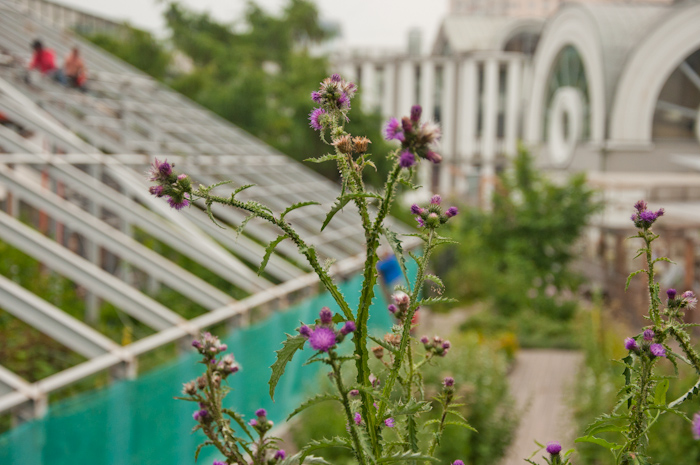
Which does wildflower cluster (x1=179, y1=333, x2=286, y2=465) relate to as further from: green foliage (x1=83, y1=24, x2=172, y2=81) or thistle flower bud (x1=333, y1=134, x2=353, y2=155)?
green foliage (x1=83, y1=24, x2=172, y2=81)

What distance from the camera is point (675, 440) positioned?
5.33m

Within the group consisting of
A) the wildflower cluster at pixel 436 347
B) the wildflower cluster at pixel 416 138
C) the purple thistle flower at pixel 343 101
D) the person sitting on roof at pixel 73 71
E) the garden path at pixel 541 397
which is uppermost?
the person sitting on roof at pixel 73 71

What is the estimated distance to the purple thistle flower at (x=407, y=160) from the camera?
86cm

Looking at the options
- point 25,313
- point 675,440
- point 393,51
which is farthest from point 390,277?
point 393,51

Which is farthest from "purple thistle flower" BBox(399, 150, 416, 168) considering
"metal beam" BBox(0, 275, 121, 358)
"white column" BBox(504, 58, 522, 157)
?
"white column" BBox(504, 58, 522, 157)

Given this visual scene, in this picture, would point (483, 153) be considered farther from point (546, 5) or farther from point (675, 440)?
point (546, 5)

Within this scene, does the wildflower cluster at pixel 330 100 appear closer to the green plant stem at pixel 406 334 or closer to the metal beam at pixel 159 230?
the green plant stem at pixel 406 334

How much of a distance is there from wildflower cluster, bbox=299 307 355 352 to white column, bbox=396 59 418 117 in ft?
126

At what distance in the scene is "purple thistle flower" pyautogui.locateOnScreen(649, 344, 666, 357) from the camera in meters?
1.05

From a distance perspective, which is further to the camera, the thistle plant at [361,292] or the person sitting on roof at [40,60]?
the person sitting on roof at [40,60]

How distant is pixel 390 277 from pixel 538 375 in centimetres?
299

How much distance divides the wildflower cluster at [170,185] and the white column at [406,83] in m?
38.2

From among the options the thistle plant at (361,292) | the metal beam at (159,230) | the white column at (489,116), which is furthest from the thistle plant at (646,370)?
the white column at (489,116)

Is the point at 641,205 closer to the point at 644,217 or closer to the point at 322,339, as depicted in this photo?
the point at 644,217
